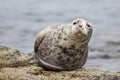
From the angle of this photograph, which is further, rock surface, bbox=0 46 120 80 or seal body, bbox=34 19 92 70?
seal body, bbox=34 19 92 70

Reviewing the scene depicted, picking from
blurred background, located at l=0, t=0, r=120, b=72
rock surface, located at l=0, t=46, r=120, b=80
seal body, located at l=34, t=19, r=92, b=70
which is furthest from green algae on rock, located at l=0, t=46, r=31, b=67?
blurred background, located at l=0, t=0, r=120, b=72

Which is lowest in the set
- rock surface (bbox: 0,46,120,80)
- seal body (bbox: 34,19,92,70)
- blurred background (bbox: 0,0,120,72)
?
blurred background (bbox: 0,0,120,72)

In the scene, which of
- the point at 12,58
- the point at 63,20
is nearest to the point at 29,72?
the point at 12,58

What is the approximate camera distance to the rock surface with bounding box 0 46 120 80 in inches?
313

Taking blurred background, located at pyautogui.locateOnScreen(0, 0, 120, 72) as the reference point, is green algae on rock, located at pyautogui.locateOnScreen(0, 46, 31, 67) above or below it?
above

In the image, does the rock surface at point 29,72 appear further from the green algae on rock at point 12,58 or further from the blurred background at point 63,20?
the blurred background at point 63,20

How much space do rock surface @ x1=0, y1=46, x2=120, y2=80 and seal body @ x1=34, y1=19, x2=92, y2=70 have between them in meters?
0.12

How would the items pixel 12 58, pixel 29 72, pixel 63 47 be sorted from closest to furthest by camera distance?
pixel 29 72 → pixel 63 47 → pixel 12 58

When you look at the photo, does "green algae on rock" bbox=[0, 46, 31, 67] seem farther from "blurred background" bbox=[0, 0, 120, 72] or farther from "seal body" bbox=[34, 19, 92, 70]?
"blurred background" bbox=[0, 0, 120, 72]

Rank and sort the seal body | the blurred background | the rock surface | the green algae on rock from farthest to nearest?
the blurred background, the green algae on rock, the seal body, the rock surface

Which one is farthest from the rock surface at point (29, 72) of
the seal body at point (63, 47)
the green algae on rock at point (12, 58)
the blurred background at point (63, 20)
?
the blurred background at point (63, 20)

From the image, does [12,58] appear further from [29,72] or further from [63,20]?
[63,20]

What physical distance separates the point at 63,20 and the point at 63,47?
13807 mm

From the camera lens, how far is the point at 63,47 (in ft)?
27.2
